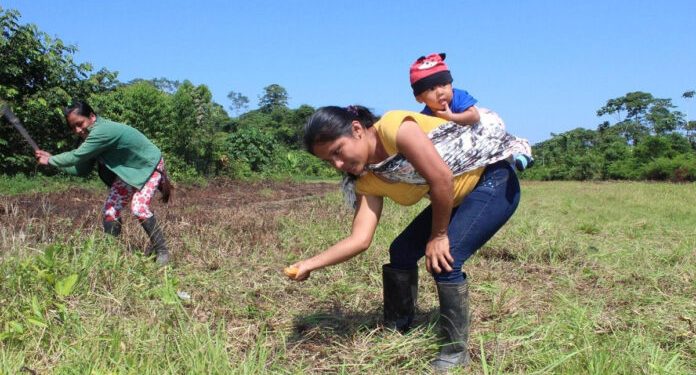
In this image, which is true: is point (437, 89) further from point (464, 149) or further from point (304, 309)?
point (304, 309)

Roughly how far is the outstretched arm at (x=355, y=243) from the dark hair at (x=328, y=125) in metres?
0.43

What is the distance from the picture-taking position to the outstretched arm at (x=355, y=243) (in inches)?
92.2

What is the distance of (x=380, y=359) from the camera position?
250 cm

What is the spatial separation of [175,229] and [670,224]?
5.78 m

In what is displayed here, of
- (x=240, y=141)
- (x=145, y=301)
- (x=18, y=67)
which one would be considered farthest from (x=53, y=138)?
(x=145, y=301)

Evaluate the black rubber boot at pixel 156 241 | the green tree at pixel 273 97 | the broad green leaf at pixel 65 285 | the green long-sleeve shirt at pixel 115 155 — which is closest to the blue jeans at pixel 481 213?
the broad green leaf at pixel 65 285

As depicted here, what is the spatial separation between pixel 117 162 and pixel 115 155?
2.2 inches

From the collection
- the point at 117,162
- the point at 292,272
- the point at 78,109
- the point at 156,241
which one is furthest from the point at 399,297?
the point at 78,109

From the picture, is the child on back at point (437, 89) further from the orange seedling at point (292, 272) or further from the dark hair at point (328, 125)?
the orange seedling at point (292, 272)

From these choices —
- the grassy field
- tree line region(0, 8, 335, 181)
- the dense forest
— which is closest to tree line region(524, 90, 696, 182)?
the dense forest

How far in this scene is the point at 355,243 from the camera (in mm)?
2482

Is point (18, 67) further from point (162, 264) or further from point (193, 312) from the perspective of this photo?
point (193, 312)

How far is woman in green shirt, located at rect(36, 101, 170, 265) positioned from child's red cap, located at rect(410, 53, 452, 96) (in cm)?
225

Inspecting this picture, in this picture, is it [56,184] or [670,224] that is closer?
[670,224]
